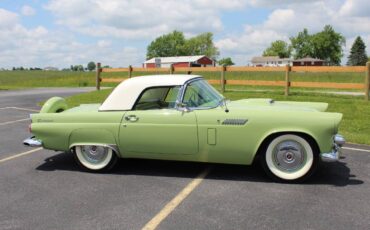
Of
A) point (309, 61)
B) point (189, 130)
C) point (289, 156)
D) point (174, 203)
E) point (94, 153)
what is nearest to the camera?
point (174, 203)

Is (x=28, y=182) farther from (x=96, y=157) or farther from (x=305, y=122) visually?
(x=305, y=122)

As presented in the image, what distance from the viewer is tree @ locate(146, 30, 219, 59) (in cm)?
11792

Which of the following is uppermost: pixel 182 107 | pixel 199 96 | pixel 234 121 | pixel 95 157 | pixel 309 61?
pixel 309 61

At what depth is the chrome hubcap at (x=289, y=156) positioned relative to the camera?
504 centimetres

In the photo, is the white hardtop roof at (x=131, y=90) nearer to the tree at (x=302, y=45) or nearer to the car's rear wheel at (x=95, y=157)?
the car's rear wheel at (x=95, y=157)

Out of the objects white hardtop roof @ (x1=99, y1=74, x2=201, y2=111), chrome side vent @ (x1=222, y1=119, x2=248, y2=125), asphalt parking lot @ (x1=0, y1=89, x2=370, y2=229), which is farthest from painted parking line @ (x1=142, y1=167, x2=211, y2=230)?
white hardtop roof @ (x1=99, y1=74, x2=201, y2=111)

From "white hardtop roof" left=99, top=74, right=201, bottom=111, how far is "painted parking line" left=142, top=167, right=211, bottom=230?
134 cm

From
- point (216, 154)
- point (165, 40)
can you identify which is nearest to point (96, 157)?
point (216, 154)

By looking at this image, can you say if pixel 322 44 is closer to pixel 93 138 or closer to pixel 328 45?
pixel 328 45

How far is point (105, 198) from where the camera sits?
4652 millimetres

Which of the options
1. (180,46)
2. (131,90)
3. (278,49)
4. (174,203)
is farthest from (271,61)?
(174,203)

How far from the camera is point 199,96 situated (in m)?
5.56

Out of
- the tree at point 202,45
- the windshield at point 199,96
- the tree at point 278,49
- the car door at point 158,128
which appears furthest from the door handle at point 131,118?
the tree at point 278,49

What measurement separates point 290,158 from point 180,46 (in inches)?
4583
